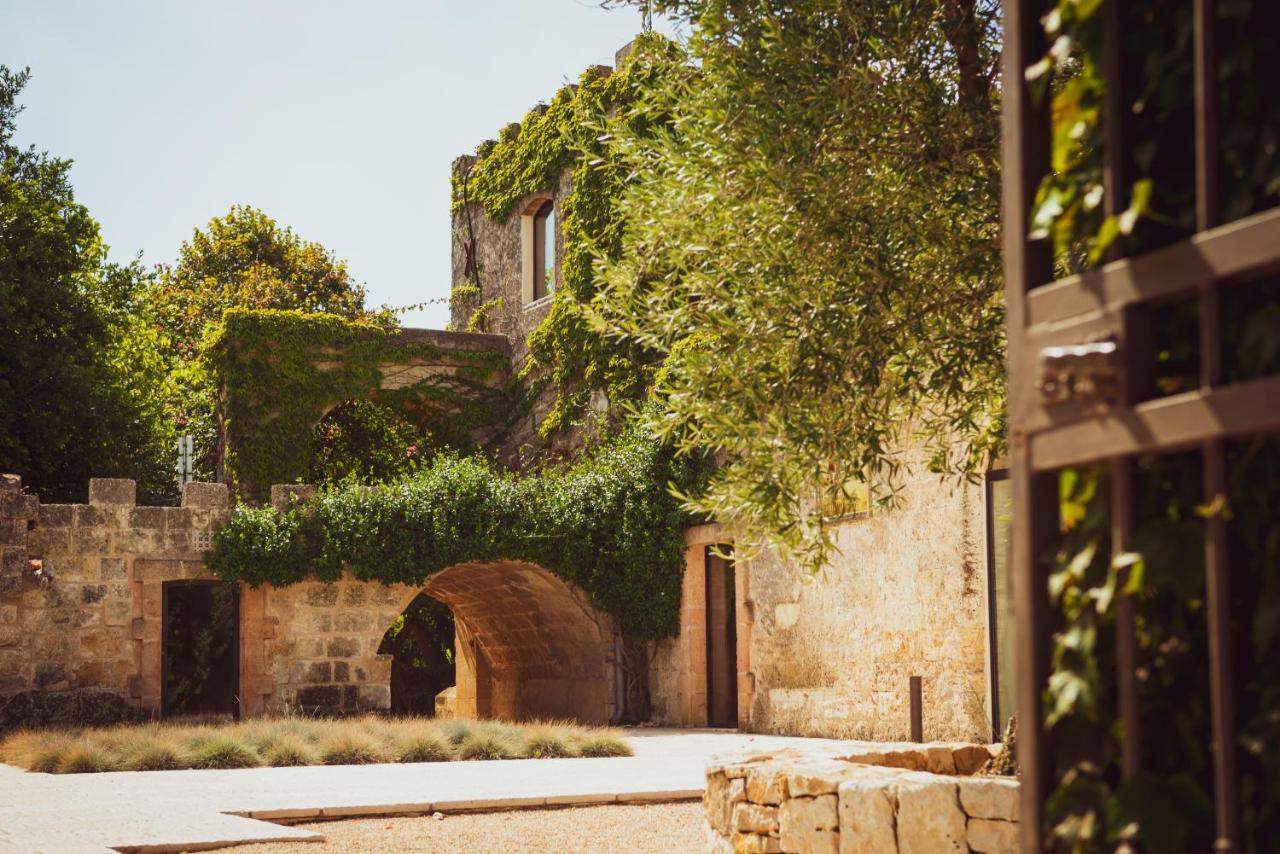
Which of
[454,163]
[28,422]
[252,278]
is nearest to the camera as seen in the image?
[28,422]

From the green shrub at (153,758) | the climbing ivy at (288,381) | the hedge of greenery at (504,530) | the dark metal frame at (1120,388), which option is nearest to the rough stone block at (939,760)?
the dark metal frame at (1120,388)

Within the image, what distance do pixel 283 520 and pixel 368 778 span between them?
21.6 feet

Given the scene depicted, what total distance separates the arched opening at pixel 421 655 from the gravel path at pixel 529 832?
17590mm

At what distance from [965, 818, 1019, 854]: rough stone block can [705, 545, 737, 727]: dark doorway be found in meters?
12.1

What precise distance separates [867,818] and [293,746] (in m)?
7.51

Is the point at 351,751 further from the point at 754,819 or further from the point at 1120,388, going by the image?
the point at 1120,388

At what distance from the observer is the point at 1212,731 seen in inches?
95.8

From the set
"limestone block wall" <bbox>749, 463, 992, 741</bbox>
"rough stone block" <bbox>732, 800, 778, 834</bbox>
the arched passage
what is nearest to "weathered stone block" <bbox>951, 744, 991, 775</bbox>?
"rough stone block" <bbox>732, 800, 778, 834</bbox>

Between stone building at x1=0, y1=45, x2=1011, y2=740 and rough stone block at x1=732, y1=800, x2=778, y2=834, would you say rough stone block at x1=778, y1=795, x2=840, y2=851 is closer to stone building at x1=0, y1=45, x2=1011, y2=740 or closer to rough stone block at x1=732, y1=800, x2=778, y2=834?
rough stone block at x1=732, y1=800, x2=778, y2=834

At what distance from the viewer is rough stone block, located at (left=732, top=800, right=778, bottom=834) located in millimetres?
5918

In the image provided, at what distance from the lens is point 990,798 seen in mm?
5289

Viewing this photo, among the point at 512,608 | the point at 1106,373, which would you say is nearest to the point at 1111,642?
the point at 1106,373

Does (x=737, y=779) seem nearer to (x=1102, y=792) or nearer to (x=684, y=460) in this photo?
(x=1102, y=792)

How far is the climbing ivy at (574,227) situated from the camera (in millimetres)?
18812
